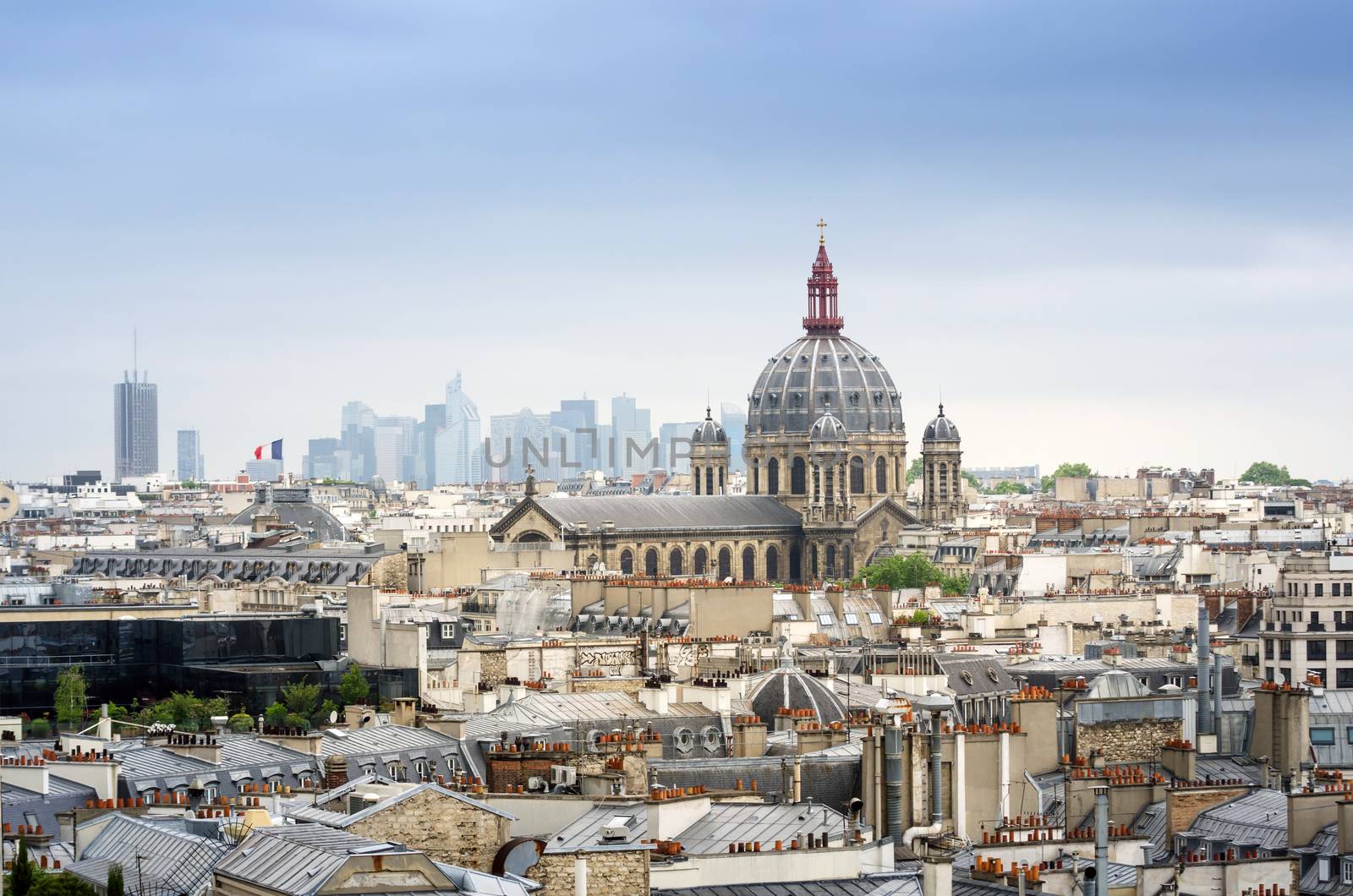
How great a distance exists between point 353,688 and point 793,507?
128214 millimetres

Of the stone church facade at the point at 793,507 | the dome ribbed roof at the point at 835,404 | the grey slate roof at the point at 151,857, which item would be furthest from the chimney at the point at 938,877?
the dome ribbed roof at the point at 835,404

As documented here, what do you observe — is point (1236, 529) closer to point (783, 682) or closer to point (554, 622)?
point (554, 622)

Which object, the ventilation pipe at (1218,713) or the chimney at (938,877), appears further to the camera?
the ventilation pipe at (1218,713)

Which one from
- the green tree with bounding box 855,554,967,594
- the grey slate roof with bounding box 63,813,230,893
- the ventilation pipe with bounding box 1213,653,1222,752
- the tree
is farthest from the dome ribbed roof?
the grey slate roof with bounding box 63,813,230,893

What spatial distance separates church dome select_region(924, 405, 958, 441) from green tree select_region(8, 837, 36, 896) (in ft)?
550

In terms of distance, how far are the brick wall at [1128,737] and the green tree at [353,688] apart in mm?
18268

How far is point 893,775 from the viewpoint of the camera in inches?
1431

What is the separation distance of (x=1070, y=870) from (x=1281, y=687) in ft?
52.8

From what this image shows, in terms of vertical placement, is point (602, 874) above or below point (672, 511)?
below

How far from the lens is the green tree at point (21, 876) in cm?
2775

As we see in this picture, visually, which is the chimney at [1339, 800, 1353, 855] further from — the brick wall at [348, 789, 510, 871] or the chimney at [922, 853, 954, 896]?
the brick wall at [348, 789, 510, 871]

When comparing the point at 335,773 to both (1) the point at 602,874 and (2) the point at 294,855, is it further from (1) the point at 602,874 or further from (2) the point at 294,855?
(2) the point at 294,855

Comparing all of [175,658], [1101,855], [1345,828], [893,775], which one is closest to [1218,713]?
[893,775]

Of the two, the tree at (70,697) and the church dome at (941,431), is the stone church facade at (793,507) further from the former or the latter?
the tree at (70,697)
